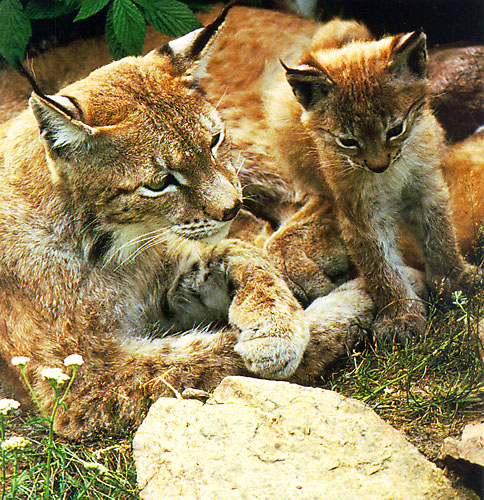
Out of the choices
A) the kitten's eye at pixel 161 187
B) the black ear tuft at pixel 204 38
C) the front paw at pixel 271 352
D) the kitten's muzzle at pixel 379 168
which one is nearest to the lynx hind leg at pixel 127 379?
the front paw at pixel 271 352

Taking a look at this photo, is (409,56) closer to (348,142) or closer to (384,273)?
(348,142)

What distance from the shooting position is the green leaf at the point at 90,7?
3.49 meters

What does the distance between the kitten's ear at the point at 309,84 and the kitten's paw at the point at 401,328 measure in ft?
3.74

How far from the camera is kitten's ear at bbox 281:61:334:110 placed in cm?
312

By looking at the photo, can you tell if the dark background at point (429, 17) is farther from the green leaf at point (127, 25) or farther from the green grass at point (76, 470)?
the green grass at point (76, 470)

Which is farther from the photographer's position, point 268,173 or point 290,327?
point 268,173

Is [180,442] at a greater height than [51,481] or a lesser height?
greater

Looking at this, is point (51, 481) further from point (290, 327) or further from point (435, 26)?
point (435, 26)

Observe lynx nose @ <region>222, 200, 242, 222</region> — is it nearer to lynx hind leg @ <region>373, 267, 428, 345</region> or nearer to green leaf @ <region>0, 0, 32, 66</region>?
lynx hind leg @ <region>373, 267, 428, 345</region>

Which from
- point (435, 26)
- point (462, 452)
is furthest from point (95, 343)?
point (435, 26)

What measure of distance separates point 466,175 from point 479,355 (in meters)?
→ 1.29

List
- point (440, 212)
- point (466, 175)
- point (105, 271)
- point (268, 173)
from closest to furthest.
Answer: point (105, 271) → point (440, 212) → point (466, 175) → point (268, 173)

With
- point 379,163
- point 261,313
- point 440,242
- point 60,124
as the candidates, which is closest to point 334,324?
point 261,313

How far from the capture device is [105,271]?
3209 millimetres
